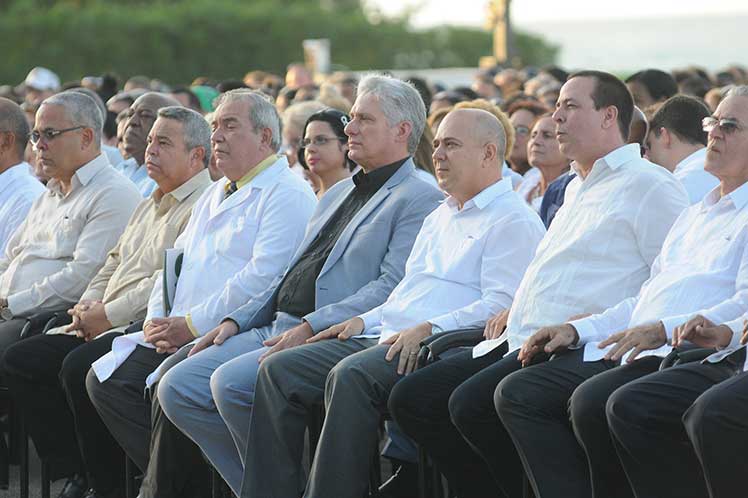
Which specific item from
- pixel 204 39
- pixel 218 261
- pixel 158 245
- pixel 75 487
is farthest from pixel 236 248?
pixel 204 39

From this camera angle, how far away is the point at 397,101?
601 cm

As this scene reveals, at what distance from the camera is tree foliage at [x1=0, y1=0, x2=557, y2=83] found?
33.0 m

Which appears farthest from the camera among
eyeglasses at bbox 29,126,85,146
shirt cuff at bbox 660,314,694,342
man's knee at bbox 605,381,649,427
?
eyeglasses at bbox 29,126,85,146

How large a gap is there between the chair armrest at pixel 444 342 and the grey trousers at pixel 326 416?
150 millimetres

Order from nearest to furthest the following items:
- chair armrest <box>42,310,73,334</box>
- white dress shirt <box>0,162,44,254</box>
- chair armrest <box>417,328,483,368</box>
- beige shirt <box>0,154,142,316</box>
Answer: chair armrest <box>417,328,483,368</box>, chair armrest <box>42,310,73,334</box>, beige shirt <box>0,154,142,316</box>, white dress shirt <box>0,162,44,254</box>

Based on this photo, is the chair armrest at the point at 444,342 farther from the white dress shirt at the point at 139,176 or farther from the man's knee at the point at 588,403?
the white dress shirt at the point at 139,176

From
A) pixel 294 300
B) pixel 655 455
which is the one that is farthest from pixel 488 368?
pixel 294 300

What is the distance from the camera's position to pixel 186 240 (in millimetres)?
6301

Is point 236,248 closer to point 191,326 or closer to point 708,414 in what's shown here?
point 191,326

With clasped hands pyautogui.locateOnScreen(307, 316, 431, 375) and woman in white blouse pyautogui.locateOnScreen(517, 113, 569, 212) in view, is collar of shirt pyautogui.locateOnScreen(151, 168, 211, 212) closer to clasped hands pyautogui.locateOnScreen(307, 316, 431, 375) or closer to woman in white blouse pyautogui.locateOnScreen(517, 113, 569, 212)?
clasped hands pyautogui.locateOnScreen(307, 316, 431, 375)

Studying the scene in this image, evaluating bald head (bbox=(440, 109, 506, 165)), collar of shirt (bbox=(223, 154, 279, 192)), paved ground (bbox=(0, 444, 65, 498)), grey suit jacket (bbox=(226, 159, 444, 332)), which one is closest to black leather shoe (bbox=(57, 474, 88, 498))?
paved ground (bbox=(0, 444, 65, 498))

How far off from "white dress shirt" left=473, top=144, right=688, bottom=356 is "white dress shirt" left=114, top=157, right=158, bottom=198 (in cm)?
344

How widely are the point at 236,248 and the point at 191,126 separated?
2.57 ft

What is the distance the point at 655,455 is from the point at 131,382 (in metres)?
2.50
